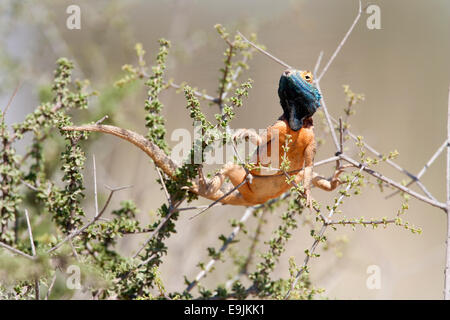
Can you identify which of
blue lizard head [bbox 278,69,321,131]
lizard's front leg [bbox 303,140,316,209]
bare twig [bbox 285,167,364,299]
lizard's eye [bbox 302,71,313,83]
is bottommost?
bare twig [bbox 285,167,364,299]

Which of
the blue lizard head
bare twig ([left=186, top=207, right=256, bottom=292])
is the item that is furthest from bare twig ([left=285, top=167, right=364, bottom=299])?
bare twig ([left=186, top=207, right=256, bottom=292])

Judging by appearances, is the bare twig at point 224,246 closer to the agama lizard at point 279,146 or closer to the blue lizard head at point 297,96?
the agama lizard at point 279,146

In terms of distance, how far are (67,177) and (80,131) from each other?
0.23 metres

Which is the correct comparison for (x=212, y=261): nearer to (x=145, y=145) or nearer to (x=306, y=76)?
(x=145, y=145)

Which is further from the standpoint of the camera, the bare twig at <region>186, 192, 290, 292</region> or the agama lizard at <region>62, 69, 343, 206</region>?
the bare twig at <region>186, 192, 290, 292</region>

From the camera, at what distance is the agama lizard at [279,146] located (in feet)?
7.28

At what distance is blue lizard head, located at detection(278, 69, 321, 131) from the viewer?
2.20 metres

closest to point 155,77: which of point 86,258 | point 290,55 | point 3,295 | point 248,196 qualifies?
point 248,196

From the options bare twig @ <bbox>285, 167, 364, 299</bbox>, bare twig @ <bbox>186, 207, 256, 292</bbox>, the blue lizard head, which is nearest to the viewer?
bare twig @ <bbox>285, 167, 364, 299</bbox>

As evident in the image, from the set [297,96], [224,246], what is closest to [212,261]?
[224,246]

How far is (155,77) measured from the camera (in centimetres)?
256

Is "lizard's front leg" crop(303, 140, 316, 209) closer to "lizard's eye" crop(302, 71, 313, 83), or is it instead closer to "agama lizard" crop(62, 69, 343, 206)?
"agama lizard" crop(62, 69, 343, 206)

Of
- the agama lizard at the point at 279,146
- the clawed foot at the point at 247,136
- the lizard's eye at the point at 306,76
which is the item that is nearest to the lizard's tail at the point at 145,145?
the agama lizard at the point at 279,146

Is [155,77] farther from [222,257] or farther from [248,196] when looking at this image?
[222,257]
